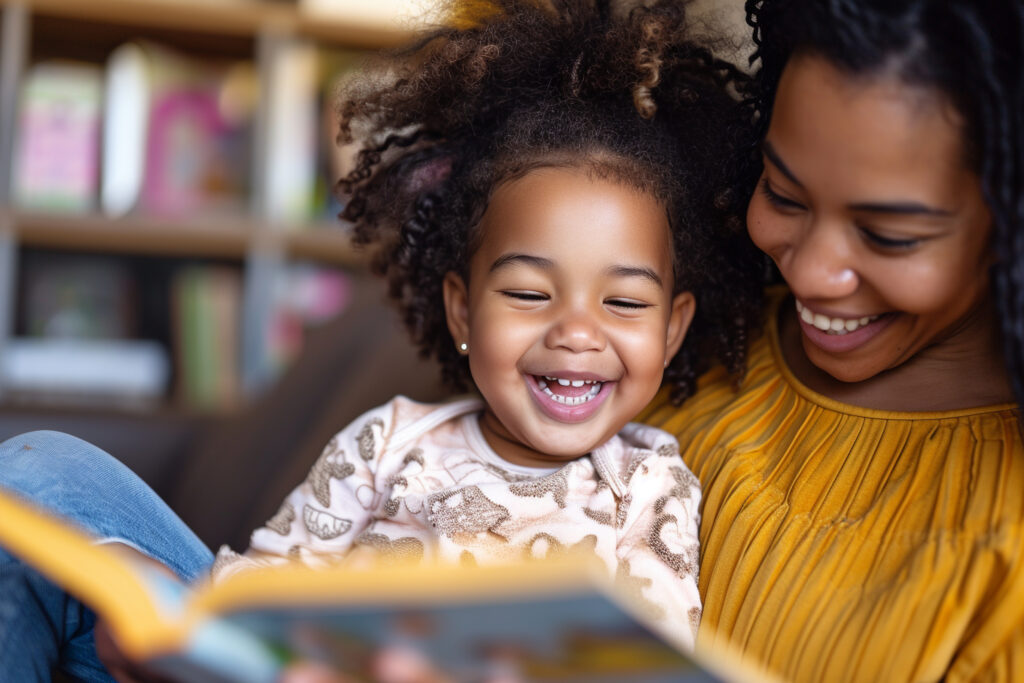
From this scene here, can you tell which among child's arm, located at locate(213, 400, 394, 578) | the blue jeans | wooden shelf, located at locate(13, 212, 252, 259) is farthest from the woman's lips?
wooden shelf, located at locate(13, 212, 252, 259)

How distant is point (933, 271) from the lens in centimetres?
88

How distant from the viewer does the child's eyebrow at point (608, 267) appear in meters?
1.08

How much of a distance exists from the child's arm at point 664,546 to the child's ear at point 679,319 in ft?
0.43

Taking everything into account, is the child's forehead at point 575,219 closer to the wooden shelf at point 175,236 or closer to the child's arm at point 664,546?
the child's arm at point 664,546

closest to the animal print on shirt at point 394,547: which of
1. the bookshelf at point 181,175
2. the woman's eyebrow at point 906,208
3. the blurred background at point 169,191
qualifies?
the woman's eyebrow at point 906,208

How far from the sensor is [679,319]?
3.94 feet

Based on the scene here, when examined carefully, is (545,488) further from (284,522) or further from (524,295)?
(284,522)

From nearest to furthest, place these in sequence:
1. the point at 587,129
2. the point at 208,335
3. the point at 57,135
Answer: the point at 587,129
the point at 57,135
the point at 208,335

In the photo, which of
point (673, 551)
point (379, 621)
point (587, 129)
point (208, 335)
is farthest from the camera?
point (208, 335)

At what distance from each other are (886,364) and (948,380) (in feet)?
0.19

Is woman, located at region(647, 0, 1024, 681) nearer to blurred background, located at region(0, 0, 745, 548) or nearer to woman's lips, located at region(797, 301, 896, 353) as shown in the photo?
woman's lips, located at region(797, 301, 896, 353)

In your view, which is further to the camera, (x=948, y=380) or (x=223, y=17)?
(x=223, y=17)

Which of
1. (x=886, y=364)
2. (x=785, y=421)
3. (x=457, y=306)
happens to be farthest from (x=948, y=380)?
(x=457, y=306)

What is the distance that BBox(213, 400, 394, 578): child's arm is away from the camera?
A: 45.3 inches
